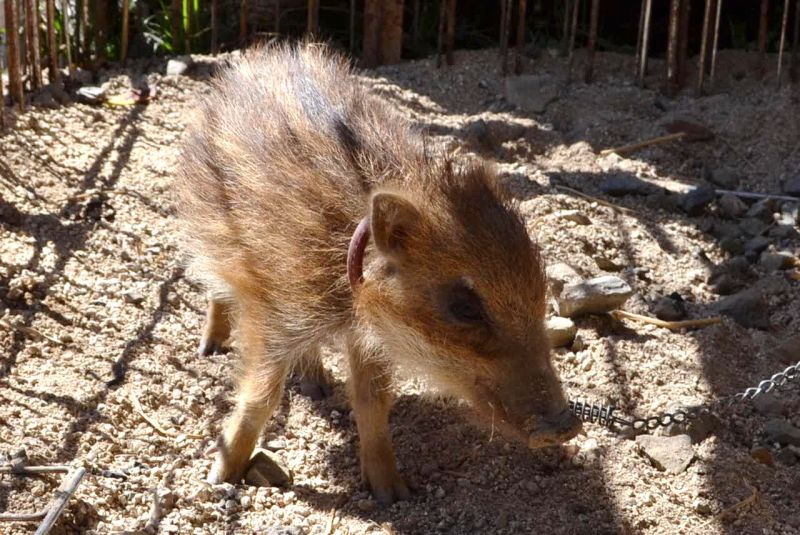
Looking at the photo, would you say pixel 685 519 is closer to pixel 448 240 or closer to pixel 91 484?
pixel 448 240

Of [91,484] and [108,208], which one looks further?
[108,208]

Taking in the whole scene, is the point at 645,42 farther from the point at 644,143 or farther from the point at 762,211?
the point at 762,211

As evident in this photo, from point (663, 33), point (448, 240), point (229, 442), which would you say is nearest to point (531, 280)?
point (448, 240)

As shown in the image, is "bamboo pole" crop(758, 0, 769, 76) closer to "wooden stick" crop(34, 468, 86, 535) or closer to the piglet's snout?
the piglet's snout

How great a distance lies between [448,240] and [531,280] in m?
0.25

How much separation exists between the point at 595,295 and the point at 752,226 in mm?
1442

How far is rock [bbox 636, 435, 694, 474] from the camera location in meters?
3.43

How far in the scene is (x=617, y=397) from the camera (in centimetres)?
378

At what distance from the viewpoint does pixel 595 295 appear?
4078mm

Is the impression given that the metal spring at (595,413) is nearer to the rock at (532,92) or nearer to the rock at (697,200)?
the rock at (697,200)

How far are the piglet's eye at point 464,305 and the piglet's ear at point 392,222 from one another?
7.4 inches

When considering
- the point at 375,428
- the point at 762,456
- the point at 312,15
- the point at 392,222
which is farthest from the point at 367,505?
the point at 312,15

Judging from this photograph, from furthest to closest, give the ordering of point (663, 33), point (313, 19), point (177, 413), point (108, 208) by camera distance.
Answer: point (663, 33) → point (313, 19) → point (108, 208) → point (177, 413)

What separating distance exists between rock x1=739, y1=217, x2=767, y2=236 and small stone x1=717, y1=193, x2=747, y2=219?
0.08 metres
